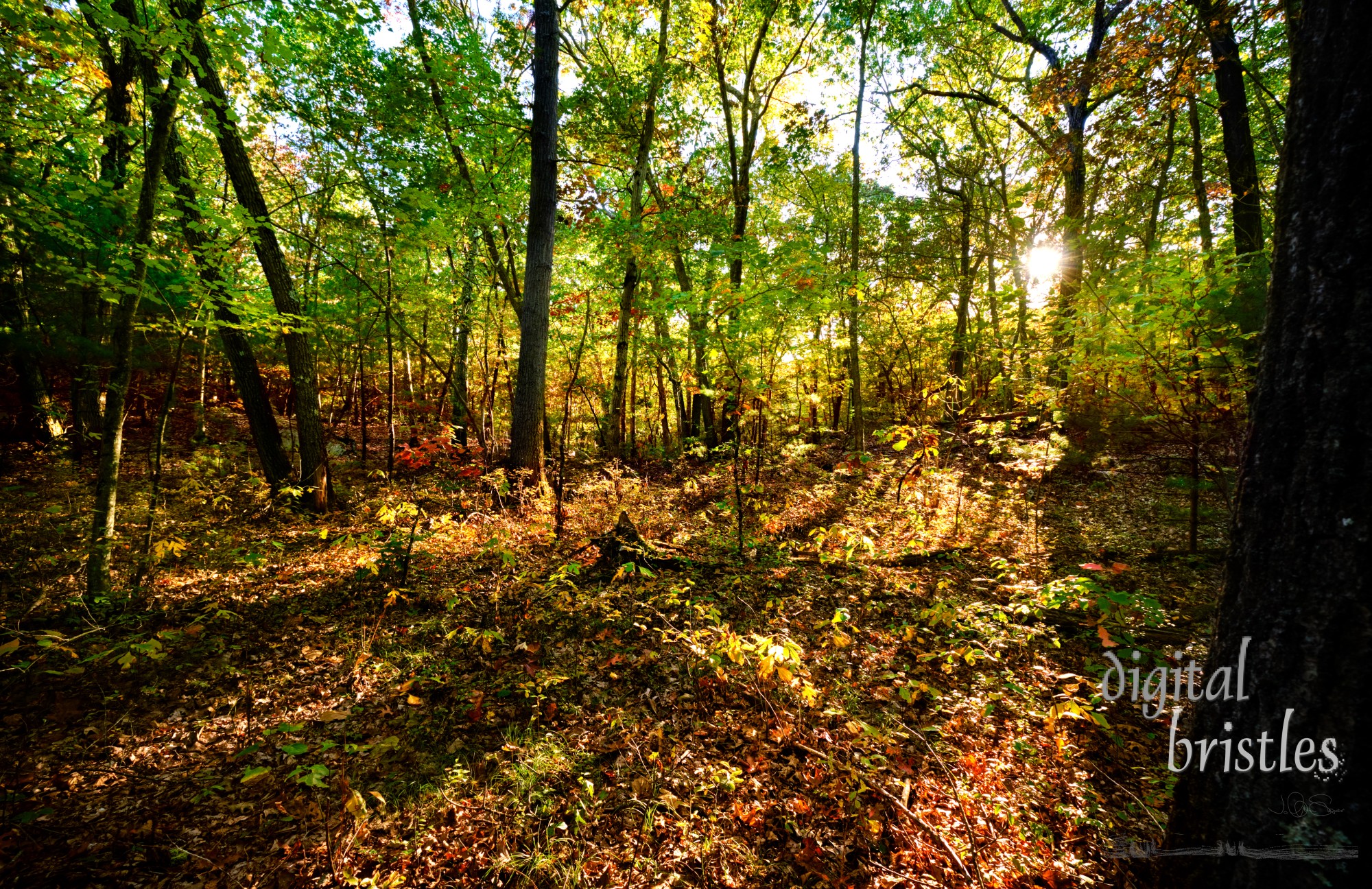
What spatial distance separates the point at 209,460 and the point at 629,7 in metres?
12.7

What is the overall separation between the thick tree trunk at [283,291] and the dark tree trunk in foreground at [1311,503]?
24.9 ft

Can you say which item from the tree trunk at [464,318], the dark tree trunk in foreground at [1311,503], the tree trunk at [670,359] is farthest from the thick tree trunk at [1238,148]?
the tree trunk at [464,318]

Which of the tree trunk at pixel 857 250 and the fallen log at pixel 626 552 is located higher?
the tree trunk at pixel 857 250

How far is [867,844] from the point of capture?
238 centimetres

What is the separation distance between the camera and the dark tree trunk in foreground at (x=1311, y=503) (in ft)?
4.57

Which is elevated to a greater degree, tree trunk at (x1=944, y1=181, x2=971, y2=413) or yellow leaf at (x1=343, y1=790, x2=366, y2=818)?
tree trunk at (x1=944, y1=181, x2=971, y2=413)

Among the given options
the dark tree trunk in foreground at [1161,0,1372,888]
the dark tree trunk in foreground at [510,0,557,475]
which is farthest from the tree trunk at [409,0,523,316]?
the dark tree trunk in foreground at [1161,0,1372,888]

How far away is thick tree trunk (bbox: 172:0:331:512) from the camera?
575cm

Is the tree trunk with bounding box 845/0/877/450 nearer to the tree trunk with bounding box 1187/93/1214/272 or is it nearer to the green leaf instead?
the tree trunk with bounding box 1187/93/1214/272

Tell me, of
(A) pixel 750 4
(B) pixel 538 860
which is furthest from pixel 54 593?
(A) pixel 750 4
